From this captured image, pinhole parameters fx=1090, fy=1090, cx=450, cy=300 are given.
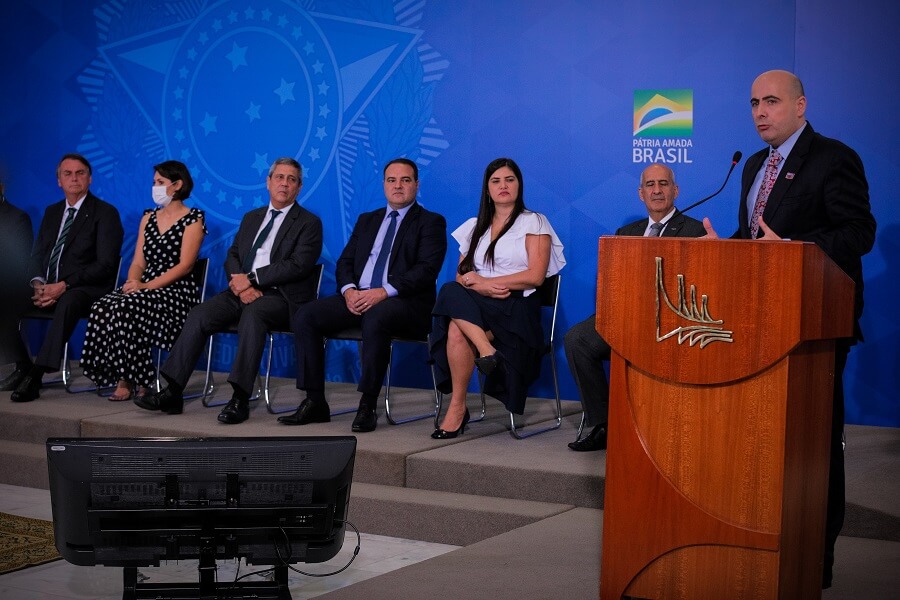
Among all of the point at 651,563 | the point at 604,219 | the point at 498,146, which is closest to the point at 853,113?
the point at 604,219

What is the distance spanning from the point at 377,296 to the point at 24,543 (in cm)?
201

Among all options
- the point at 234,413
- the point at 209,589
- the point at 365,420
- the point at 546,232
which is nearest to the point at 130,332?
the point at 234,413

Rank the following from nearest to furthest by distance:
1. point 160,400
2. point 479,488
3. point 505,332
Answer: point 479,488 → point 505,332 → point 160,400

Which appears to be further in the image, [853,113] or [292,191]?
[292,191]

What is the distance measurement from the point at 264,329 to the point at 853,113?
3105mm

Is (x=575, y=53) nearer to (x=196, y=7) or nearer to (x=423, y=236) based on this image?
(x=423, y=236)

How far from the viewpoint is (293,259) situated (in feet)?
18.9

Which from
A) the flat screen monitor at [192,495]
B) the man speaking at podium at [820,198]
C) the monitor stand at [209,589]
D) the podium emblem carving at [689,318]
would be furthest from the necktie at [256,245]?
the podium emblem carving at [689,318]

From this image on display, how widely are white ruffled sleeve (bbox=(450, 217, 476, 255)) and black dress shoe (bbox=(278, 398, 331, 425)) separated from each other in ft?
3.34

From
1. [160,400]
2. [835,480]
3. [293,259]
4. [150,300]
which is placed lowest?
[160,400]

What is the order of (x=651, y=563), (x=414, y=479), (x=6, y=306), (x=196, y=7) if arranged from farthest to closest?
1. (x=196, y=7)
2. (x=6, y=306)
3. (x=414, y=479)
4. (x=651, y=563)

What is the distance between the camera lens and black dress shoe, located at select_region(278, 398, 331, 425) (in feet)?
17.1

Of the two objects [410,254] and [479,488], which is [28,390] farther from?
[479,488]

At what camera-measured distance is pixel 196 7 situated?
24.0 ft
